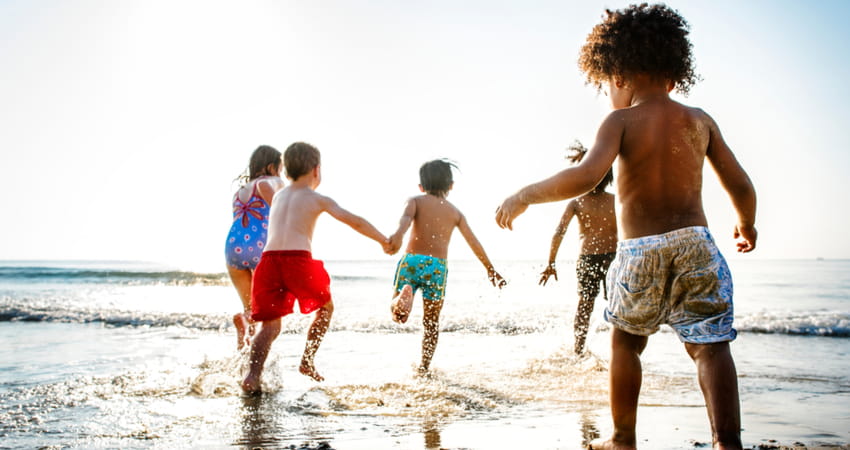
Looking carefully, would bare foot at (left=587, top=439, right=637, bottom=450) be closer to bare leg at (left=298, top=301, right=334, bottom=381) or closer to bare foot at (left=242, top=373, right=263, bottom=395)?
bare leg at (left=298, top=301, right=334, bottom=381)

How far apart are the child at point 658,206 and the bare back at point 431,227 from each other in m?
2.57

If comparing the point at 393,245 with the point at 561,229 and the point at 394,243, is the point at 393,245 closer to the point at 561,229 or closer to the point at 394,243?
the point at 394,243

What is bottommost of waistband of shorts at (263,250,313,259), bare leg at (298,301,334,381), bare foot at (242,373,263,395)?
bare foot at (242,373,263,395)

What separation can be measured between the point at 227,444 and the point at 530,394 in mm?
2092

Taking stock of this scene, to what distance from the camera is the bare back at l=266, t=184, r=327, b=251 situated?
4.02 metres

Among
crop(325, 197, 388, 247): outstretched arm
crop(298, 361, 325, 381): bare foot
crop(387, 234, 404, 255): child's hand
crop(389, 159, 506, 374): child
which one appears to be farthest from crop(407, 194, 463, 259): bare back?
crop(298, 361, 325, 381): bare foot

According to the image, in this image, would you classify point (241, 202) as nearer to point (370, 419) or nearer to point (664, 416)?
point (370, 419)

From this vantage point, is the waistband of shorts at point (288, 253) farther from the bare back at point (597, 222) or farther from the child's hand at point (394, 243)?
the bare back at point (597, 222)

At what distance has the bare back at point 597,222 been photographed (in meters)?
5.48

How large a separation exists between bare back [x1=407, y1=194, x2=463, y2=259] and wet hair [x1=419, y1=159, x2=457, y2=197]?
11cm

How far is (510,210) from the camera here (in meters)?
2.26

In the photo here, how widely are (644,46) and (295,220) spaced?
8.29ft

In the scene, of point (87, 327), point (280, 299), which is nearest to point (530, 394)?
point (280, 299)

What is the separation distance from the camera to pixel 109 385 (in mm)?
4238
